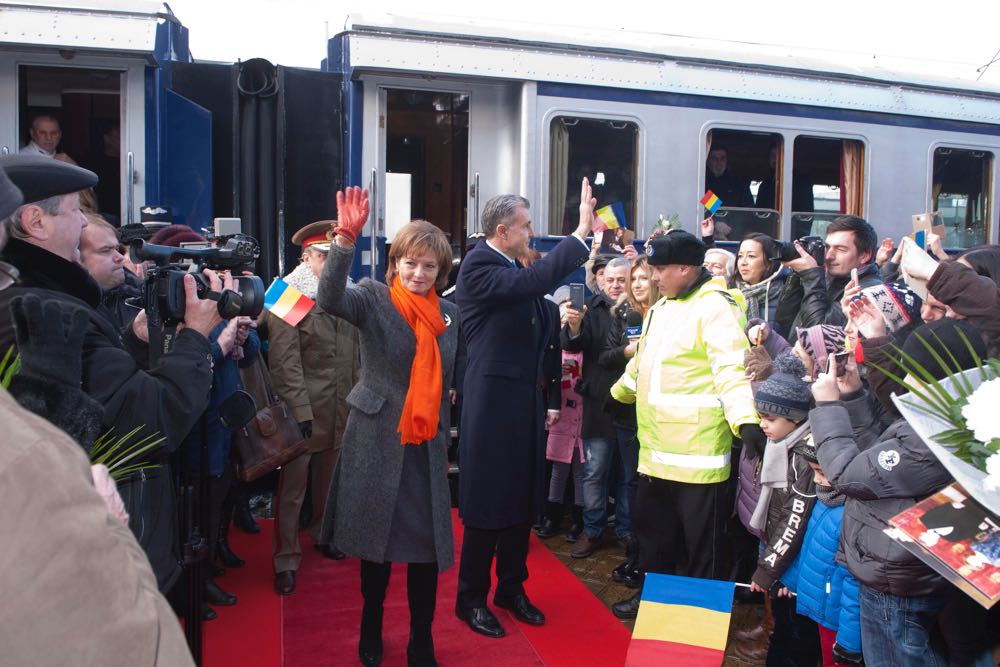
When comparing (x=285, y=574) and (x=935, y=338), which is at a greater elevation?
(x=935, y=338)

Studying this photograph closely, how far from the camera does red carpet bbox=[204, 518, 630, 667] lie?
12.0 ft

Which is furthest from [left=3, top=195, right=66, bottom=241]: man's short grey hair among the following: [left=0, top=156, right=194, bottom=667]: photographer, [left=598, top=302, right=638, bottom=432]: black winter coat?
[left=598, top=302, right=638, bottom=432]: black winter coat

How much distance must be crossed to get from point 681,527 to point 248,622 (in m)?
2.10

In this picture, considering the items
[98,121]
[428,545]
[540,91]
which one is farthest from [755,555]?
[98,121]

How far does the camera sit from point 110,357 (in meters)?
2.13

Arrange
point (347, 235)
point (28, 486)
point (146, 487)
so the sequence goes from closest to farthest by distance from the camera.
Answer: point (28, 486)
point (146, 487)
point (347, 235)

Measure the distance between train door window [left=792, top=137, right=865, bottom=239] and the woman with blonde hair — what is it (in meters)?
2.69

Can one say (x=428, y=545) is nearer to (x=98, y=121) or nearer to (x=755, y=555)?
(x=755, y=555)

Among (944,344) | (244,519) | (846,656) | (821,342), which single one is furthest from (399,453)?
(244,519)

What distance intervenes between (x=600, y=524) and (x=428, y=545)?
2020mm

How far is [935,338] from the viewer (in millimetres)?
2436

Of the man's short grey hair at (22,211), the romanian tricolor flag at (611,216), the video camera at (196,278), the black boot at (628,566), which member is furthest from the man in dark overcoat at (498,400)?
the man's short grey hair at (22,211)

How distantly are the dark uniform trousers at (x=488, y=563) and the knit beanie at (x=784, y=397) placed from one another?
1.31 m

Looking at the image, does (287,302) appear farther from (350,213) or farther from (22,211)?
(22,211)
